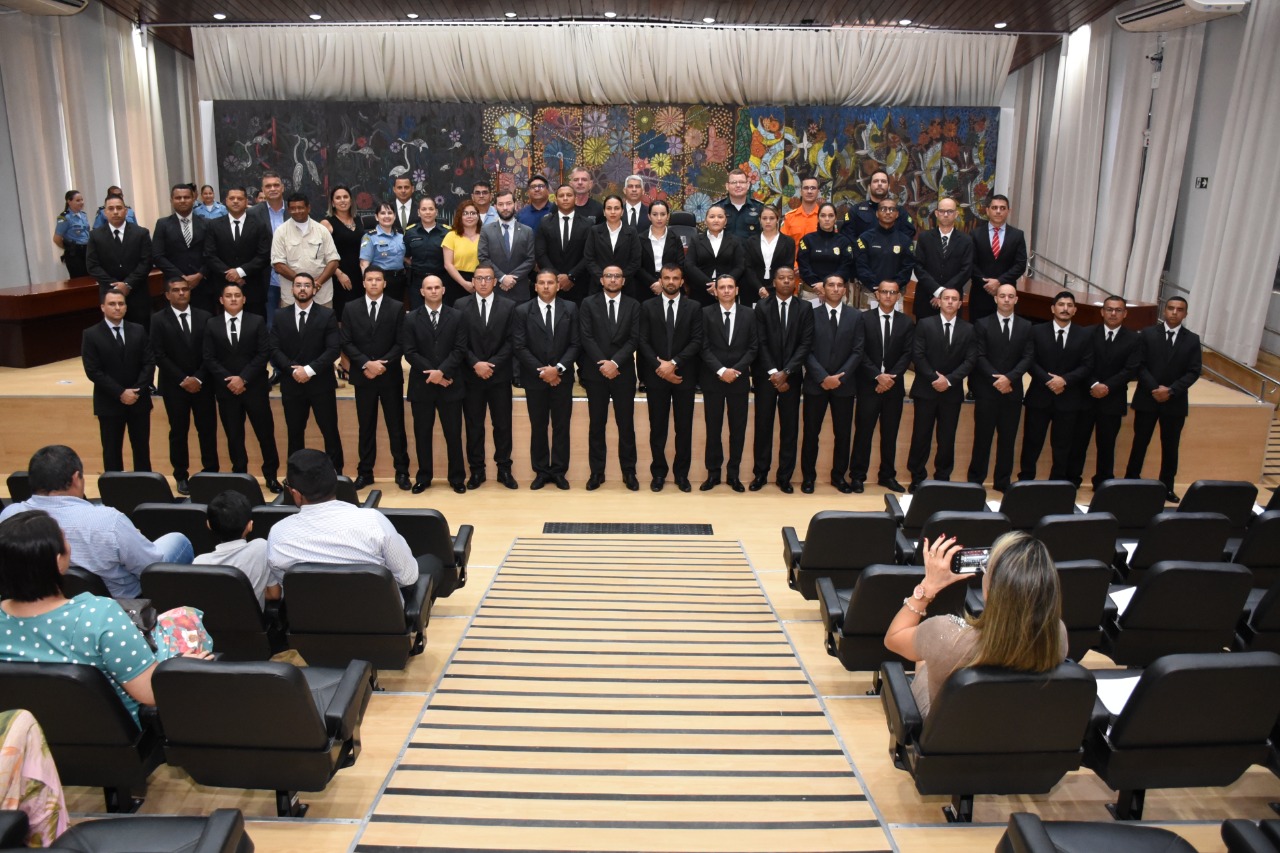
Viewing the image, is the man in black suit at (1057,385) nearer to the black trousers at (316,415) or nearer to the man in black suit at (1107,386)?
the man in black suit at (1107,386)

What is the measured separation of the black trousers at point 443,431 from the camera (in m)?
7.01

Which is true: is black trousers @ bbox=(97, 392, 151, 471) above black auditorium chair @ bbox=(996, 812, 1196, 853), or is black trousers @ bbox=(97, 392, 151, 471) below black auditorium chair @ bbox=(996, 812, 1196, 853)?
below

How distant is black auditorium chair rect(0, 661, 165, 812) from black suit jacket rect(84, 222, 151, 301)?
18.3 feet

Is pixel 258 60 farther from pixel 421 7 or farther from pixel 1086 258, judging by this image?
pixel 1086 258

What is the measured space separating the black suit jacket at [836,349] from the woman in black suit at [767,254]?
577mm

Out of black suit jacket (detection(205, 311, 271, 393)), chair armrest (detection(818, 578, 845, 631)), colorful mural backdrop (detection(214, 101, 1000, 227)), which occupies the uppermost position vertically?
colorful mural backdrop (detection(214, 101, 1000, 227))

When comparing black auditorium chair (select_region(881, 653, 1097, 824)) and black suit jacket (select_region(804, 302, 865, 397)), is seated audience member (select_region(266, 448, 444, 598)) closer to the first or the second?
black auditorium chair (select_region(881, 653, 1097, 824))

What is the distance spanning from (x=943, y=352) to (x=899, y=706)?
4510 mm

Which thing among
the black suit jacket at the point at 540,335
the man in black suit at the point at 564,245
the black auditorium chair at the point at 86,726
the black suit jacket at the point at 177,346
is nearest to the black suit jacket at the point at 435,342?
the black suit jacket at the point at 540,335

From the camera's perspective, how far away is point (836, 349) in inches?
275

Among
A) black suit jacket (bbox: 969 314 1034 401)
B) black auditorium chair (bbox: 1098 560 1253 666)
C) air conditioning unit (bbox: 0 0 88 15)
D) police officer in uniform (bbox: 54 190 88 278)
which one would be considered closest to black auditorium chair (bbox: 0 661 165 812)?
black auditorium chair (bbox: 1098 560 1253 666)

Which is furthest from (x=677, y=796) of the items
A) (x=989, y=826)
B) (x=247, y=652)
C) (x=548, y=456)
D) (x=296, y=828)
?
(x=548, y=456)

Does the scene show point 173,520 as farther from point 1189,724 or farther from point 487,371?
point 1189,724

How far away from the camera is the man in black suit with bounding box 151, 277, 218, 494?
22.3 feet
